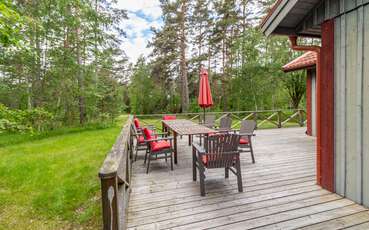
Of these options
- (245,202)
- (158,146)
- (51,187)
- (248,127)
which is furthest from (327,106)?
(51,187)

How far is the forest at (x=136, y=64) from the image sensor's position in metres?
8.85

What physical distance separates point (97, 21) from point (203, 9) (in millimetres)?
8689

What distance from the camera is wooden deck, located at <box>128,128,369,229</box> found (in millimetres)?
2234

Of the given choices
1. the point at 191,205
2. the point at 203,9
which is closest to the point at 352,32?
the point at 191,205

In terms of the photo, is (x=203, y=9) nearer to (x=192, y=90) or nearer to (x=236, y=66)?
(x=236, y=66)

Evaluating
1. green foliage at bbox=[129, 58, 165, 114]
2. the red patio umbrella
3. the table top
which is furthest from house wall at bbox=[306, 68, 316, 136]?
green foliage at bbox=[129, 58, 165, 114]

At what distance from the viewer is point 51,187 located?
12.6 ft

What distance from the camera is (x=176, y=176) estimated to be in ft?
12.3

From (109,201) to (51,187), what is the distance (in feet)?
10.4

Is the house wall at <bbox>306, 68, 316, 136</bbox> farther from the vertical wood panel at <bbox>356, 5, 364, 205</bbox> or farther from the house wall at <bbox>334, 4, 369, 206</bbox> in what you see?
the vertical wood panel at <bbox>356, 5, 364, 205</bbox>

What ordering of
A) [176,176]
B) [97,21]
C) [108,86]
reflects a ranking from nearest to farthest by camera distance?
[176,176]
[97,21]
[108,86]

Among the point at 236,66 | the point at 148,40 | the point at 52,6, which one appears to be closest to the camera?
the point at 52,6

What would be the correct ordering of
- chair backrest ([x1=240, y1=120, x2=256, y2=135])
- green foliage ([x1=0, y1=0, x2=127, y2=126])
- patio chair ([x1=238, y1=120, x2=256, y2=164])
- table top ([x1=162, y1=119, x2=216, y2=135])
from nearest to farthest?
1. table top ([x1=162, y1=119, x2=216, y2=135])
2. patio chair ([x1=238, y1=120, x2=256, y2=164])
3. chair backrest ([x1=240, y1=120, x2=256, y2=135])
4. green foliage ([x1=0, y1=0, x2=127, y2=126])

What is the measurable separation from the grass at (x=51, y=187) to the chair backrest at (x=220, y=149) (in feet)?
5.43
